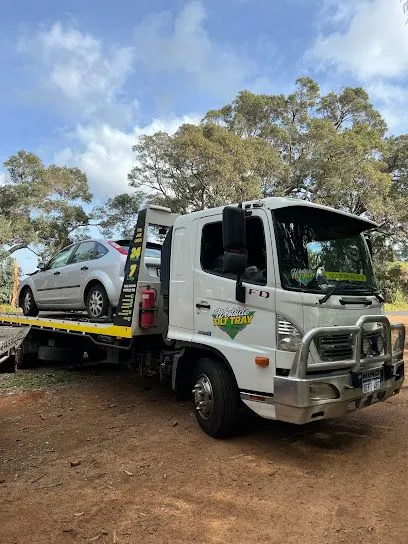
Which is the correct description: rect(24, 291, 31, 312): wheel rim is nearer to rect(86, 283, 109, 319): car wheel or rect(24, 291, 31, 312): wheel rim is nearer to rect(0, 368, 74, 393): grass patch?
rect(0, 368, 74, 393): grass patch

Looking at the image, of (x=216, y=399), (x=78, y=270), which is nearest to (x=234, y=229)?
(x=216, y=399)

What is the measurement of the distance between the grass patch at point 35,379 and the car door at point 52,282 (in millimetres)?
1284

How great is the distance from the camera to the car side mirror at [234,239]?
13.5 ft

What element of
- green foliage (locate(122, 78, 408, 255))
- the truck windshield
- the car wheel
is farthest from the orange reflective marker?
green foliage (locate(122, 78, 408, 255))

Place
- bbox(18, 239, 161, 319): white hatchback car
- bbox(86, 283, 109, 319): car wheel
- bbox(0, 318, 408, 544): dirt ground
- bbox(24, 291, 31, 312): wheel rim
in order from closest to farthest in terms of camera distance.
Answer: bbox(0, 318, 408, 544): dirt ground → bbox(18, 239, 161, 319): white hatchback car → bbox(86, 283, 109, 319): car wheel → bbox(24, 291, 31, 312): wheel rim

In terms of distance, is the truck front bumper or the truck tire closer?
the truck front bumper

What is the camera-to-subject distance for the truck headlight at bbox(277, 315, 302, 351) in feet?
13.3

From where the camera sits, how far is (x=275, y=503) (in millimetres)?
3480

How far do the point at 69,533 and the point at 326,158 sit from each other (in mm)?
22466

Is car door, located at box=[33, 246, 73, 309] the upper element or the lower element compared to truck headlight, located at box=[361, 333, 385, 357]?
upper

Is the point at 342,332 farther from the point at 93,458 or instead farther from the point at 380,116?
the point at 380,116

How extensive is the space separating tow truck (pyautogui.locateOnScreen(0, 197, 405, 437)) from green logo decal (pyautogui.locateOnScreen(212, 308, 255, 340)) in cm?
1

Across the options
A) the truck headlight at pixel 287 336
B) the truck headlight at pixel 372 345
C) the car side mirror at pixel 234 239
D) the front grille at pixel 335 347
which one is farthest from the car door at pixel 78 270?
the truck headlight at pixel 372 345

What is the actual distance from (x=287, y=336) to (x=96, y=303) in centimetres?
376
